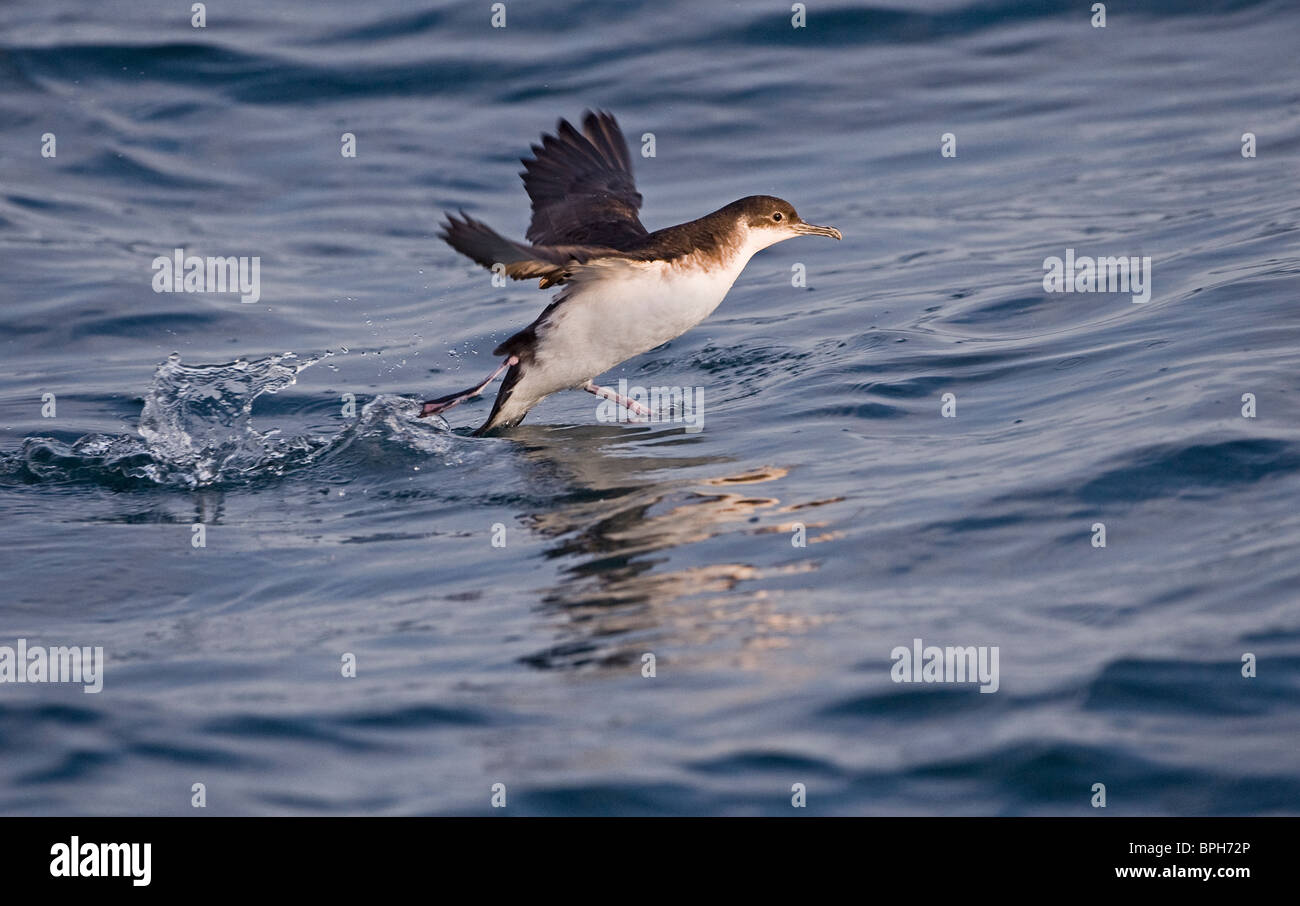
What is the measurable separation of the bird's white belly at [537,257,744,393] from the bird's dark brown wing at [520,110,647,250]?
692 millimetres

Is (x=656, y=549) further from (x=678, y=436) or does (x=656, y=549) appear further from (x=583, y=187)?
(x=583, y=187)

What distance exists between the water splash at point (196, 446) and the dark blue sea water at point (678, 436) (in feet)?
0.12

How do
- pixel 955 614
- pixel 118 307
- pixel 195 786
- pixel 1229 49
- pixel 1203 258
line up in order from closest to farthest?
pixel 195 786
pixel 955 614
pixel 1203 258
pixel 118 307
pixel 1229 49

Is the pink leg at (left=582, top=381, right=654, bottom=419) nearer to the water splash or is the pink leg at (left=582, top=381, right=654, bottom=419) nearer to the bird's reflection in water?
the bird's reflection in water

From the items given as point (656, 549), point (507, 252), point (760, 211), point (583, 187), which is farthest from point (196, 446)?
point (760, 211)

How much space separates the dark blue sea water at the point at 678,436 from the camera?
5.09m

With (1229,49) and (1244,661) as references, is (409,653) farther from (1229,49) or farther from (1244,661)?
(1229,49)

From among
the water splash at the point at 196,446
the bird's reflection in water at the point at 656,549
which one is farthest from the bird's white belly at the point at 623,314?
the water splash at the point at 196,446

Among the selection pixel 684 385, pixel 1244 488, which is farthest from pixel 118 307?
pixel 1244 488

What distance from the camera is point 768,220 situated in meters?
9.42

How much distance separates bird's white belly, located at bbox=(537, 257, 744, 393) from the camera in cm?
872

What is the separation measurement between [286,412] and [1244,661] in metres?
6.75

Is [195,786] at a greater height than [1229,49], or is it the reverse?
[1229,49]

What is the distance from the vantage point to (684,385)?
34.1ft
